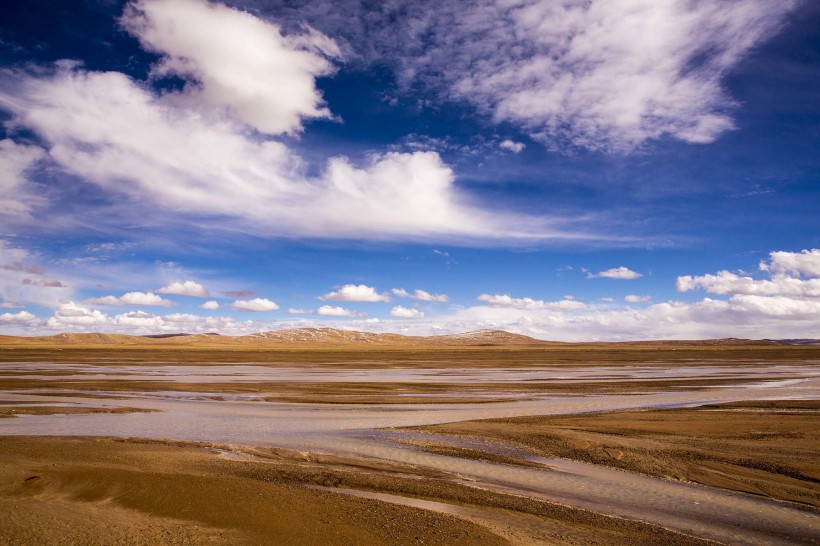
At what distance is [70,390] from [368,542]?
31493mm

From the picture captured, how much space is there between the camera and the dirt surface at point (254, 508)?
857 cm

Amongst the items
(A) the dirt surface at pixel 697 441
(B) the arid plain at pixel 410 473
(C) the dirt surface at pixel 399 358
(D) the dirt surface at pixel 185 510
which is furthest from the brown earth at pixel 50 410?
(C) the dirt surface at pixel 399 358

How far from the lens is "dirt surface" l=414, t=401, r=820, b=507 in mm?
12648

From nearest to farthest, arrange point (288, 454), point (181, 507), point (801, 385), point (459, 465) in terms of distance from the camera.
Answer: point (181, 507)
point (459, 465)
point (288, 454)
point (801, 385)

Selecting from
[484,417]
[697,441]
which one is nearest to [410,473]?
[697,441]

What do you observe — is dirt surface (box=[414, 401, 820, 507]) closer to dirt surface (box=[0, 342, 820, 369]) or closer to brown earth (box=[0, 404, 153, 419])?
brown earth (box=[0, 404, 153, 419])

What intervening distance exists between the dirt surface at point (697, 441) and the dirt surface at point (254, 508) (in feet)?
15.2

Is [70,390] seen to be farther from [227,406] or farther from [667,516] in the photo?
[667,516]

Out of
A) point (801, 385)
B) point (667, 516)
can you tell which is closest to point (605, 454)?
point (667, 516)

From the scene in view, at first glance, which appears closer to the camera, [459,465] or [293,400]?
[459,465]

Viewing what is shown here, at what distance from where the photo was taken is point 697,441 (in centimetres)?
1652

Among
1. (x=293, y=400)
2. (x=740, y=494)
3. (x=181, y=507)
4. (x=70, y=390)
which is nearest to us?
(x=181, y=507)

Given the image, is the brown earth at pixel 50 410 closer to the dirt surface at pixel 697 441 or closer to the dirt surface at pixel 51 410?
the dirt surface at pixel 51 410

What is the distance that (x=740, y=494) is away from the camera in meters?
11.4
